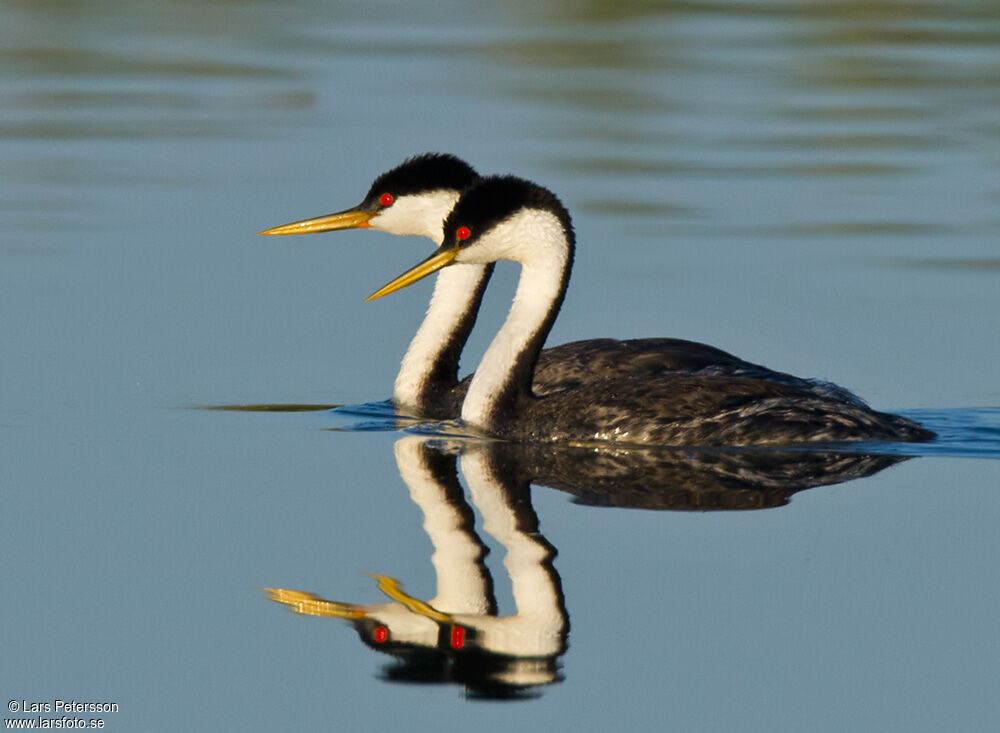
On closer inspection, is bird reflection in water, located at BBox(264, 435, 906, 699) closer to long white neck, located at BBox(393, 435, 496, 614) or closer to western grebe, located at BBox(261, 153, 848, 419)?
long white neck, located at BBox(393, 435, 496, 614)

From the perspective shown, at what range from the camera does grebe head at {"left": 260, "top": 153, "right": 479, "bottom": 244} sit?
12.5m

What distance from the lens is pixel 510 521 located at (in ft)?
28.0

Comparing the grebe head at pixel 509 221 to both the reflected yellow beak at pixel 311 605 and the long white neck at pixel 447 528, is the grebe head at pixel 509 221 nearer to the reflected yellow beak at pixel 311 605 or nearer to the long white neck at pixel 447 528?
the long white neck at pixel 447 528

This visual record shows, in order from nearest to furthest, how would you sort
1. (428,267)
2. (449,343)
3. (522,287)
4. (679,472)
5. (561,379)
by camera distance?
1. (679,472)
2. (522,287)
3. (428,267)
4. (561,379)
5. (449,343)

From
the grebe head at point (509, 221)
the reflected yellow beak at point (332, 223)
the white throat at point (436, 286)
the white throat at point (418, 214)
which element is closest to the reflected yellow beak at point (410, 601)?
the grebe head at point (509, 221)

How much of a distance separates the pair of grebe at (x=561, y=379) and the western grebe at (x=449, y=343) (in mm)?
11

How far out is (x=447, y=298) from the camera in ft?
40.8

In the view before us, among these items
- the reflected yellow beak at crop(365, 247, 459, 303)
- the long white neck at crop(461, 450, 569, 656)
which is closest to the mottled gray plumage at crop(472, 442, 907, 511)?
the long white neck at crop(461, 450, 569, 656)

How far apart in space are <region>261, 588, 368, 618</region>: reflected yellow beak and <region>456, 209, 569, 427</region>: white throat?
11.1ft

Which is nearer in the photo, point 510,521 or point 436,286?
point 510,521

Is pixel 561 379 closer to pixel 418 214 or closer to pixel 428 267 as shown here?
pixel 428 267

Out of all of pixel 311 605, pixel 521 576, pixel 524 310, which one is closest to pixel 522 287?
pixel 524 310

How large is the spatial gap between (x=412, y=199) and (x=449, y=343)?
0.96 meters

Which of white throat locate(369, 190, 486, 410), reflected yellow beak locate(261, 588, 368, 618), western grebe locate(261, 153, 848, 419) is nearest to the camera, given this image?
reflected yellow beak locate(261, 588, 368, 618)
